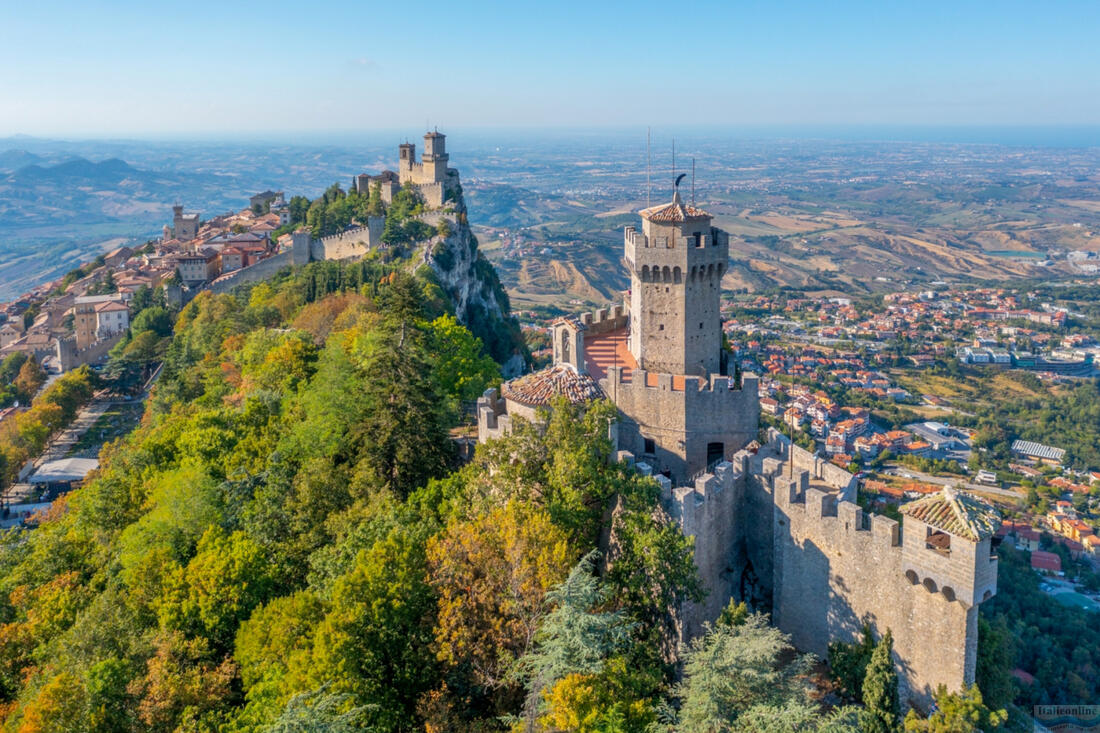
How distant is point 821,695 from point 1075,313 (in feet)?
497

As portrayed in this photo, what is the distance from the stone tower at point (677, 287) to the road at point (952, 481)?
51.3 m

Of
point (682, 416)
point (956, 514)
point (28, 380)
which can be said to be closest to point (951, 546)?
point (956, 514)

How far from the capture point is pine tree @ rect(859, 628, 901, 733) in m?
19.6

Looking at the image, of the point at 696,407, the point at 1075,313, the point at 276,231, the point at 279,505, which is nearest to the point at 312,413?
the point at 279,505

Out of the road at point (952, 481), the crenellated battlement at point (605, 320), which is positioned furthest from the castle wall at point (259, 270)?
the road at point (952, 481)

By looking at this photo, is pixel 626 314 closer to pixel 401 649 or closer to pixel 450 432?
pixel 450 432

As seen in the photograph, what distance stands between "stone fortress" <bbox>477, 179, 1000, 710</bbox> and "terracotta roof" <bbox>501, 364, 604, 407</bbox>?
0.05 metres

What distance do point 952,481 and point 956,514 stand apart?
6089 cm

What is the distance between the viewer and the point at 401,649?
21.1m

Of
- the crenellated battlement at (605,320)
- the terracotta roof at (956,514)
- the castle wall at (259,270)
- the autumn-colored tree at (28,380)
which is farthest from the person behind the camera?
the castle wall at (259,270)

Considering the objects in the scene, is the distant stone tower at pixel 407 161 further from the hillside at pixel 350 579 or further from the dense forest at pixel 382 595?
the dense forest at pixel 382 595

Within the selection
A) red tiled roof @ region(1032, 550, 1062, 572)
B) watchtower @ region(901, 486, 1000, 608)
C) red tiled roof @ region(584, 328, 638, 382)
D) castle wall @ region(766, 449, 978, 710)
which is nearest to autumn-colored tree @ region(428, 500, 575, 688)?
castle wall @ region(766, 449, 978, 710)

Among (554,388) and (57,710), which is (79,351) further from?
(554,388)

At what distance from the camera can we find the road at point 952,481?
234ft
